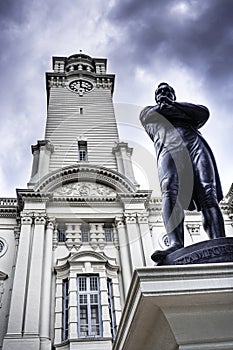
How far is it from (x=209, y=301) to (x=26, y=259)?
14.7m

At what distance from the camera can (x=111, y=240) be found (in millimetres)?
18719

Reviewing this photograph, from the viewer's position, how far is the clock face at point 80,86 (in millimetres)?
31694

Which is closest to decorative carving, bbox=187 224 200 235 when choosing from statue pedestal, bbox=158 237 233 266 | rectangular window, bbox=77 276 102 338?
rectangular window, bbox=77 276 102 338

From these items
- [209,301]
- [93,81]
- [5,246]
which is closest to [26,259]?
[5,246]

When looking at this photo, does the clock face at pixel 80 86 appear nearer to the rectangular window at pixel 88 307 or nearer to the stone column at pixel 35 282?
the stone column at pixel 35 282

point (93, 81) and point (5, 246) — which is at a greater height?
point (93, 81)

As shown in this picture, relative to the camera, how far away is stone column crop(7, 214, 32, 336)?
559 inches

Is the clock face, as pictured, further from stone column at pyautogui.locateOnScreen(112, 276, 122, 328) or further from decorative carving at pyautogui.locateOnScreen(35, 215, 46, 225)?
stone column at pyautogui.locateOnScreen(112, 276, 122, 328)

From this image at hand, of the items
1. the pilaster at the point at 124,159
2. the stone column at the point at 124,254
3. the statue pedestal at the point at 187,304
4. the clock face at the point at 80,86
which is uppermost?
the clock face at the point at 80,86

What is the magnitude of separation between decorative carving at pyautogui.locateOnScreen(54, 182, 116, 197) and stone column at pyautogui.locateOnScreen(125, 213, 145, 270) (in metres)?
2.03

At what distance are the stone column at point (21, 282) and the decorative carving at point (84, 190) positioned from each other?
2.85 metres

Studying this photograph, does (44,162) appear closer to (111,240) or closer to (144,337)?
(111,240)

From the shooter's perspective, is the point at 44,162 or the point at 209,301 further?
the point at 44,162

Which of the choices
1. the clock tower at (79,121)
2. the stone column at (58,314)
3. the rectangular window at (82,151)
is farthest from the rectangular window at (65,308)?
the rectangular window at (82,151)
